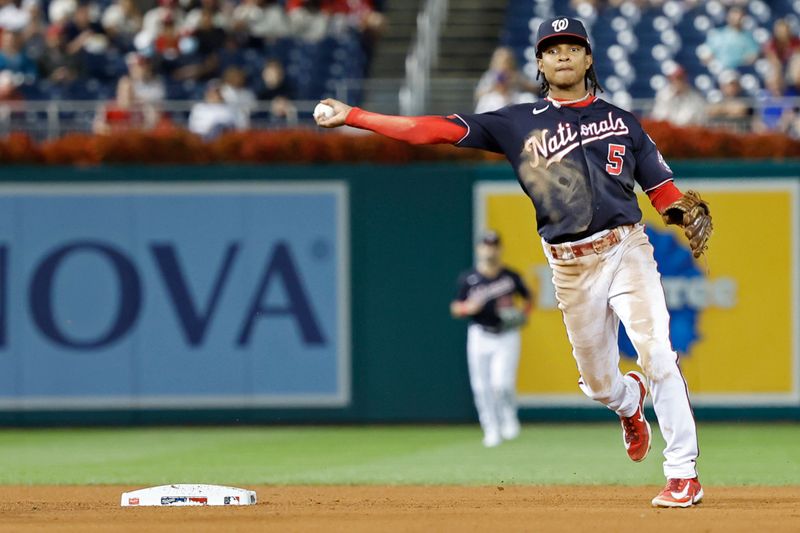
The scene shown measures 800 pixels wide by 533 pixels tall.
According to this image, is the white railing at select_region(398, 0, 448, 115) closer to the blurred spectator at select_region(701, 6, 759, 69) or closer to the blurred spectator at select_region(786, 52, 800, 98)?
the blurred spectator at select_region(701, 6, 759, 69)

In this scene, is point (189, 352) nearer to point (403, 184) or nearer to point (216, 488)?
point (403, 184)

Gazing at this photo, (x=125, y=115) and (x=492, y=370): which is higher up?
(x=125, y=115)

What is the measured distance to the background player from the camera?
12.7 metres

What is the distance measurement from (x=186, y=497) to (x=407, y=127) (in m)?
2.24

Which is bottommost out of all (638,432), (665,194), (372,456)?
(372,456)

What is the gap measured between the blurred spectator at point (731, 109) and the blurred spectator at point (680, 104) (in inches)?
5.8

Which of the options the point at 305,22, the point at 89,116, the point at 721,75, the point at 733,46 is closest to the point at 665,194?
the point at 89,116

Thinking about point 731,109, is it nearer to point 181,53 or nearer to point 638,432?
point 181,53

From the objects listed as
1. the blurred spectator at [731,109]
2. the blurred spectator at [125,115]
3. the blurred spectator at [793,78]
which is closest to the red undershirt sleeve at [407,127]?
the blurred spectator at [125,115]

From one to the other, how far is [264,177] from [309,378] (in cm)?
200

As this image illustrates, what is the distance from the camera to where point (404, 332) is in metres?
14.3

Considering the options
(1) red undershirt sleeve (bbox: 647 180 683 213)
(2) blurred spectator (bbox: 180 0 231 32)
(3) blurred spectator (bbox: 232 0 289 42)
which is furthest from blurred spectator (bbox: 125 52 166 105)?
(1) red undershirt sleeve (bbox: 647 180 683 213)

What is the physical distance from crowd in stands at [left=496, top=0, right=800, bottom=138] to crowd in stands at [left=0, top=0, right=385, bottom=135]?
2.17 m

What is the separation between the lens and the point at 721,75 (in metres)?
16.3
